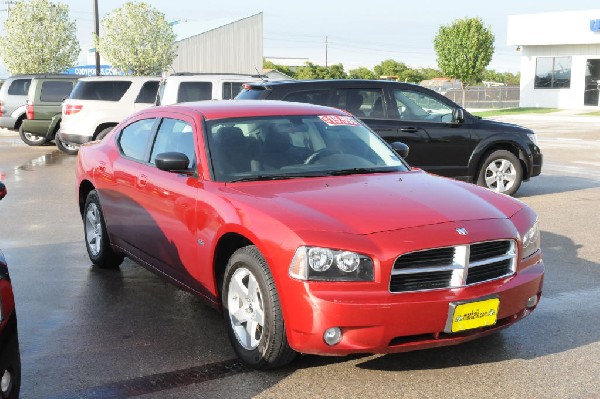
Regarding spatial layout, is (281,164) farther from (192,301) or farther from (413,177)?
(192,301)

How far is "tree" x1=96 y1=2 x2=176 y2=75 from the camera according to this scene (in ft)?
149

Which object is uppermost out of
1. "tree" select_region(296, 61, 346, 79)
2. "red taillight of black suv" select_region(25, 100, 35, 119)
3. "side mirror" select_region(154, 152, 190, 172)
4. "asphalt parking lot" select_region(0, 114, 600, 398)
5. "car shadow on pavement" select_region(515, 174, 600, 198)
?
"tree" select_region(296, 61, 346, 79)

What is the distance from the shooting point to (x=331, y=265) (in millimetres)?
4434

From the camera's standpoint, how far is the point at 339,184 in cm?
538

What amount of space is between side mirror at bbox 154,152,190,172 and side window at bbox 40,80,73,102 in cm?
1721

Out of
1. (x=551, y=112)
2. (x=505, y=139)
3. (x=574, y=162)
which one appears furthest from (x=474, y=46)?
(x=505, y=139)

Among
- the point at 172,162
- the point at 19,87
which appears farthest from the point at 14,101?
the point at 172,162

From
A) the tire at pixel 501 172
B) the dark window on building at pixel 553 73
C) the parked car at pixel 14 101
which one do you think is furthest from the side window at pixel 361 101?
the dark window on building at pixel 553 73

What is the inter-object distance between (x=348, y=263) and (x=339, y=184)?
107 centimetres

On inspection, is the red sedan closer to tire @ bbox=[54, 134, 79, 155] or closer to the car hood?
the car hood

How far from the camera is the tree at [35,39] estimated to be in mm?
40375

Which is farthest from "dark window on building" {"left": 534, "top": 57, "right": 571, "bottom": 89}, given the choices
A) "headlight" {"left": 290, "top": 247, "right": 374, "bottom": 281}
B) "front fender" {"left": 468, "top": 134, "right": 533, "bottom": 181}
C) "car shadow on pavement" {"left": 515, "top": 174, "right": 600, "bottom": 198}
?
"headlight" {"left": 290, "top": 247, "right": 374, "bottom": 281}

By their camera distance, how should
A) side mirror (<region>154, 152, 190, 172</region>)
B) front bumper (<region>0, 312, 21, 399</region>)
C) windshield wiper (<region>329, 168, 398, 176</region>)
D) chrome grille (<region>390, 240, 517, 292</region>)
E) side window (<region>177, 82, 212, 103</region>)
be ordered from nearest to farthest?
front bumper (<region>0, 312, 21, 399</region>) → chrome grille (<region>390, 240, 517, 292</region>) → side mirror (<region>154, 152, 190, 172</region>) → windshield wiper (<region>329, 168, 398, 176</region>) → side window (<region>177, 82, 212, 103</region>)

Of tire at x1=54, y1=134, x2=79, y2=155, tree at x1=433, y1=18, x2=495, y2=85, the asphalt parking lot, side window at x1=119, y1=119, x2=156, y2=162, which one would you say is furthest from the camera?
tree at x1=433, y1=18, x2=495, y2=85
